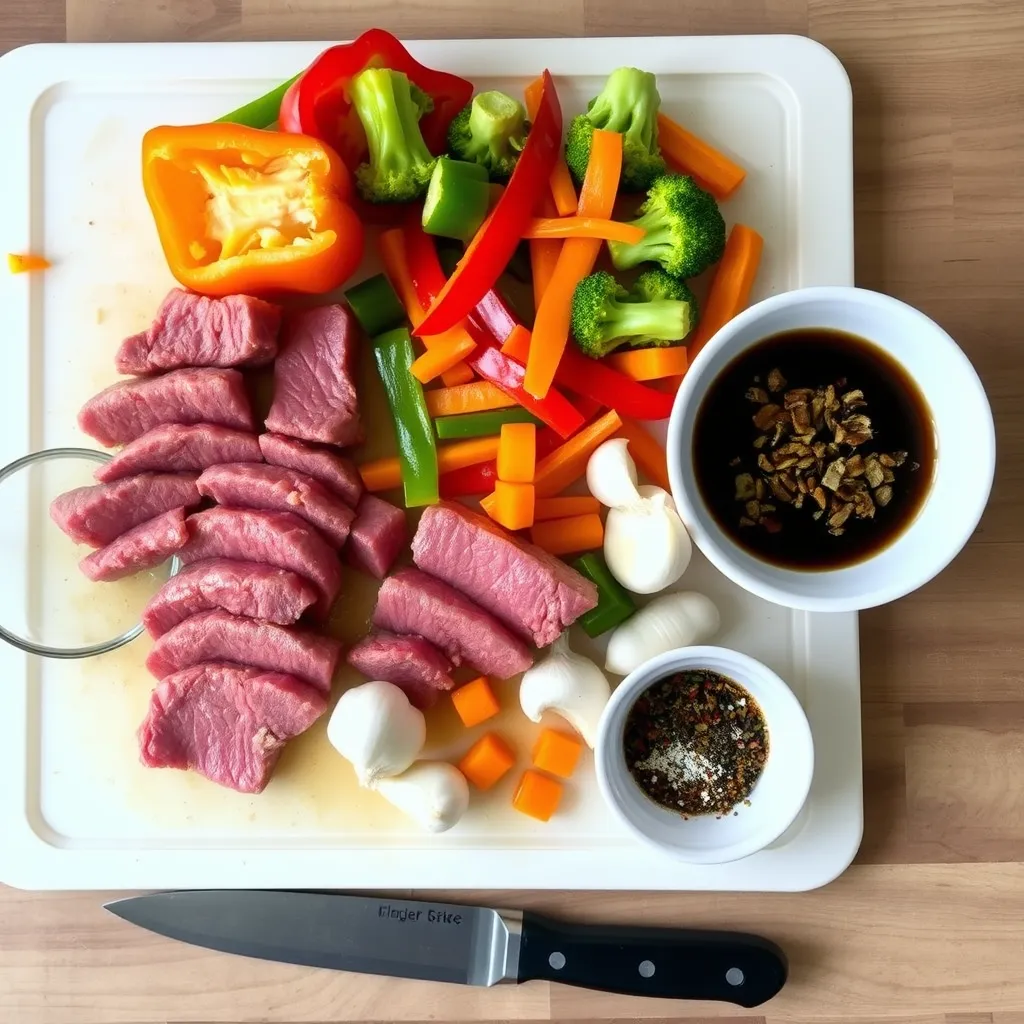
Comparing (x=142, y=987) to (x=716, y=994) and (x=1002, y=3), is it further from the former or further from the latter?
(x=1002, y=3)

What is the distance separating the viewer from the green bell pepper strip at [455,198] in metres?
1.78

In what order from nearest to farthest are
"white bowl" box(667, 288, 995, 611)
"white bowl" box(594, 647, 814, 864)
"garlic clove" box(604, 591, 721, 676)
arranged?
"white bowl" box(667, 288, 995, 611), "white bowl" box(594, 647, 814, 864), "garlic clove" box(604, 591, 721, 676)

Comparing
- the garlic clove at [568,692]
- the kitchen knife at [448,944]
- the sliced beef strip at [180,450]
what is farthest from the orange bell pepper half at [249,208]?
the kitchen knife at [448,944]

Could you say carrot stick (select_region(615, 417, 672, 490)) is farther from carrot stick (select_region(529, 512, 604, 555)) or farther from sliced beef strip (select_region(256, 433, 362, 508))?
sliced beef strip (select_region(256, 433, 362, 508))

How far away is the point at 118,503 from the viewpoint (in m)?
1.88

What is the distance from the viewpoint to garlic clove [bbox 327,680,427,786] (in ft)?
5.88

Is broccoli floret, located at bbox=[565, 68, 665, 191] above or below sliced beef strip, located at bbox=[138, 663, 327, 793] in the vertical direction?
Result: above

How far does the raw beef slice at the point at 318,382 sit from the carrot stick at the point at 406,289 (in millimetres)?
121

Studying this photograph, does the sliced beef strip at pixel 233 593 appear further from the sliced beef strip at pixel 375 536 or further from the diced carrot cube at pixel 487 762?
the diced carrot cube at pixel 487 762

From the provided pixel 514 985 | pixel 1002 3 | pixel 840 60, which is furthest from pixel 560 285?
pixel 514 985

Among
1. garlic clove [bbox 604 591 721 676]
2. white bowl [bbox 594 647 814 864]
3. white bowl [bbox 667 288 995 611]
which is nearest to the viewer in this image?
white bowl [bbox 667 288 995 611]

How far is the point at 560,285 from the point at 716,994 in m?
1.43

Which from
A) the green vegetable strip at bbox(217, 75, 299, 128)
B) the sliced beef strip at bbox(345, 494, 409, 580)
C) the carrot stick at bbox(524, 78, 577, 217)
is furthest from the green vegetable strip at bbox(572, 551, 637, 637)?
the green vegetable strip at bbox(217, 75, 299, 128)

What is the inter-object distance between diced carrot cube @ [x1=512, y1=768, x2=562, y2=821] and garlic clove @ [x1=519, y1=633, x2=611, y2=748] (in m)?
0.11
